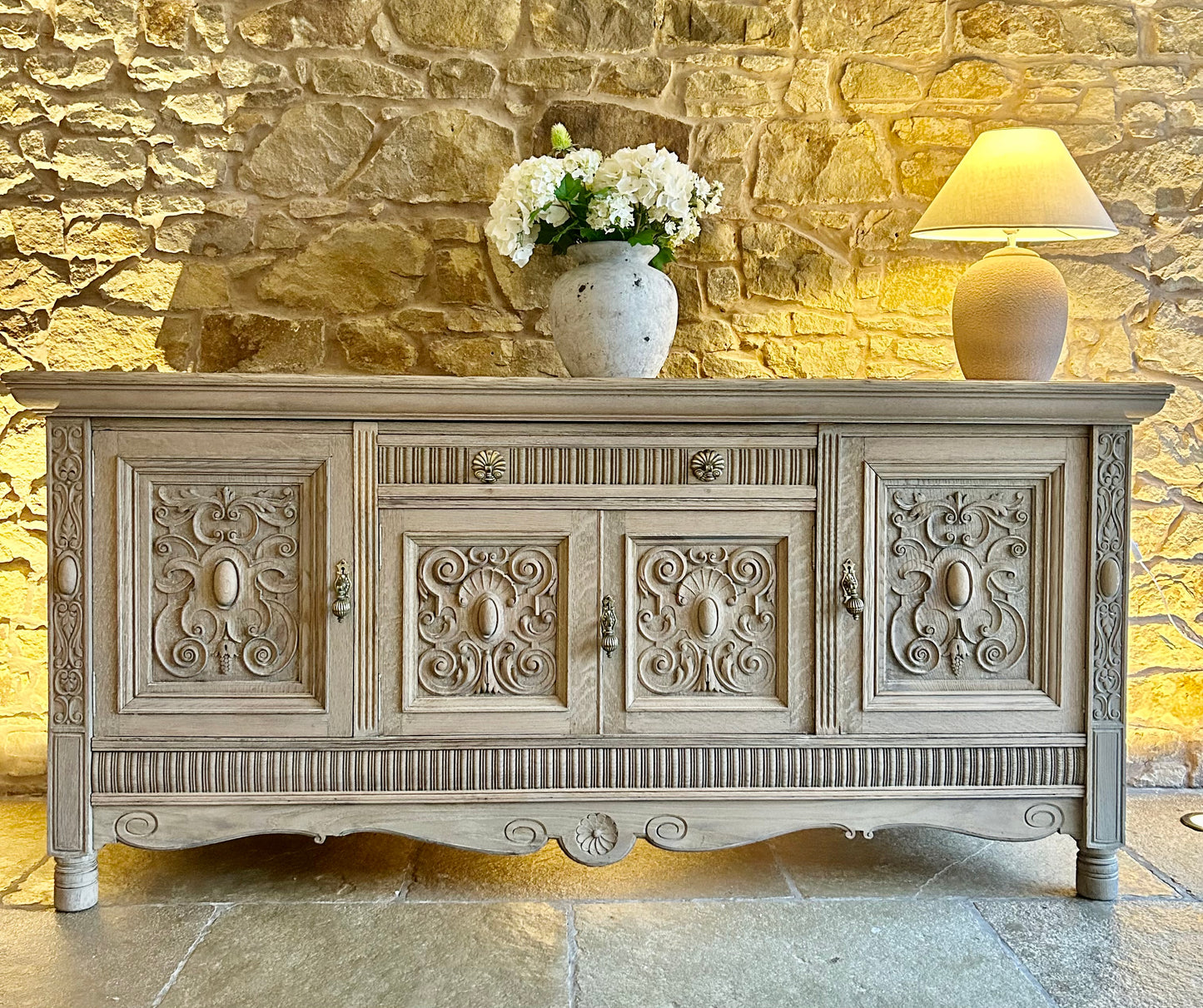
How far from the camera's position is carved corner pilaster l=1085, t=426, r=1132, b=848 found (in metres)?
1.93

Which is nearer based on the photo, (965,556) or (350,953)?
(350,953)

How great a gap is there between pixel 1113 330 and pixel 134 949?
2.60 metres

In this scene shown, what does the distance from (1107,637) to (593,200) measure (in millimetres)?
1322

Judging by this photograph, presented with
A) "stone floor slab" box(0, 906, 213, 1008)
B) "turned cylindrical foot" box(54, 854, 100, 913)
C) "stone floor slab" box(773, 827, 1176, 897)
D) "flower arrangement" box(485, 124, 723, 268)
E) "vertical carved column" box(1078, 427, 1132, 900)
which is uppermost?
"flower arrangement" box(485, 124, 723, 268)

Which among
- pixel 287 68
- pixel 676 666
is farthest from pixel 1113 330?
pixel 287 68

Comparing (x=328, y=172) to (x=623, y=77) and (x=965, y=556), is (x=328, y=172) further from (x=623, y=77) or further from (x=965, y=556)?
(x=965, y=556)

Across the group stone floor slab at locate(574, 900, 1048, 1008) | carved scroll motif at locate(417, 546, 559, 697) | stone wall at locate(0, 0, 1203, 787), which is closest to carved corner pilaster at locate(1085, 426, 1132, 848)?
stone floor slab at locate(574, 900, 1048, 1008)

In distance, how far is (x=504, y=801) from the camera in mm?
1886

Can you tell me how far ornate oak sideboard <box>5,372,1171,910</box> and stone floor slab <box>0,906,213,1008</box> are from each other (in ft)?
0.29

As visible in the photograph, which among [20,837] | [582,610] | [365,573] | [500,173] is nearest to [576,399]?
[582,610]

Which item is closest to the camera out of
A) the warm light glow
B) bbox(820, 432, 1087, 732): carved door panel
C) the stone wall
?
bbox(820, 432, 1087, 732): carved door panel

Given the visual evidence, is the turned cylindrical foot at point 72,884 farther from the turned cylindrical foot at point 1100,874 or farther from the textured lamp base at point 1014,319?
the textured lamp base at point 1014,319

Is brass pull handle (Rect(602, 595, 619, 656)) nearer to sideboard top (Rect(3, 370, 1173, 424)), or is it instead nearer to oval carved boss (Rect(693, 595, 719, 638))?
oval carved boss (Rect(693, 595, 719, 638))

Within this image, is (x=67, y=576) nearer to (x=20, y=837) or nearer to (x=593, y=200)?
(x=20, y=837)
